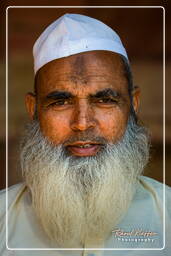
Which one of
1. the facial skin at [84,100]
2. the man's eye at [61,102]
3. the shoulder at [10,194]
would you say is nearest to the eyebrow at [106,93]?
the facial skin at [84,100]

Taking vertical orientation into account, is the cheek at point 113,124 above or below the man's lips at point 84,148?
above

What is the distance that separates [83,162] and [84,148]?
0.06m

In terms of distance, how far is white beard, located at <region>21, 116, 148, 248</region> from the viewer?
2469mm

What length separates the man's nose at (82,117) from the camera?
2.42m

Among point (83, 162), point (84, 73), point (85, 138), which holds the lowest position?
point (83, 162)

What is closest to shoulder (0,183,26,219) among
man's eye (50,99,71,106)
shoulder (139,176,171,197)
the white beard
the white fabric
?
the white fabric

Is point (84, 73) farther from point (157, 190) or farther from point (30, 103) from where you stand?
point (157, 190)

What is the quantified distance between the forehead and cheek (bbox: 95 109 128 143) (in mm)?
113

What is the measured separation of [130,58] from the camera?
9.37ft

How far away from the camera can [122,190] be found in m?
2.54

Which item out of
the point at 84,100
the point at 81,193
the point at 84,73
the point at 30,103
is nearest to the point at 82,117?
the point at 84,100

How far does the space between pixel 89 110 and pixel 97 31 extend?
1.22 feet

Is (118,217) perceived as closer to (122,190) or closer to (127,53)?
(122,190)

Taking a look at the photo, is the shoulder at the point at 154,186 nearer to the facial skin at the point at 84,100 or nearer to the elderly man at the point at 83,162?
the elderly man at the point at 83,162
